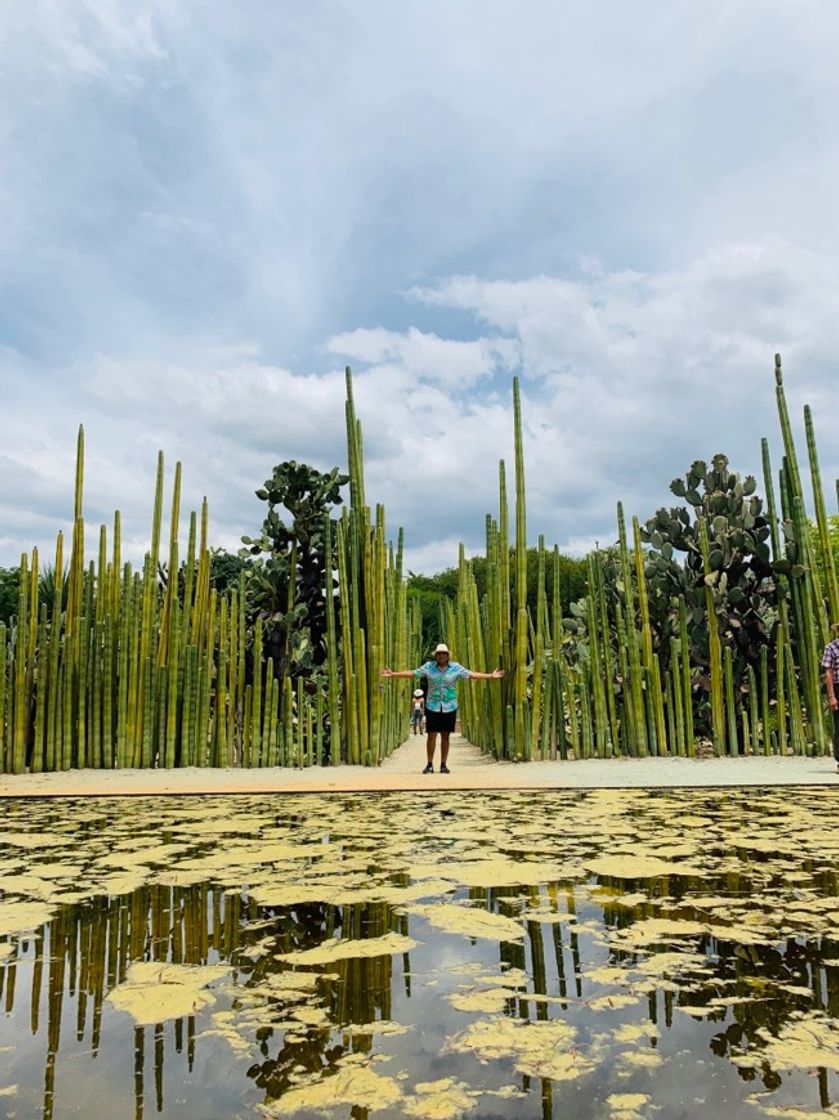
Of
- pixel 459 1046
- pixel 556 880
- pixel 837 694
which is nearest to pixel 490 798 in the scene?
pixel 556 880

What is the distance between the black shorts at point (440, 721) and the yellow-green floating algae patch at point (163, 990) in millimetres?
3783

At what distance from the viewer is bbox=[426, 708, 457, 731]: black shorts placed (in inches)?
209

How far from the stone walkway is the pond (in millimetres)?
1323

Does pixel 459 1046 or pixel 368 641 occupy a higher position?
pixel 368 641

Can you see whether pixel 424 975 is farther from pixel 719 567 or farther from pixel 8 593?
pixel 8 593

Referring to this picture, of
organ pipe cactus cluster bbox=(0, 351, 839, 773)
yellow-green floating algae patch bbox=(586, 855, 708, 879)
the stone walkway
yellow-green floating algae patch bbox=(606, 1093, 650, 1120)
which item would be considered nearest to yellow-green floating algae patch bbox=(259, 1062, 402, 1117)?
yellow-green floating algae patch bbox=(606, 1093, 650, 1120)

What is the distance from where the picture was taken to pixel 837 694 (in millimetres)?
4715

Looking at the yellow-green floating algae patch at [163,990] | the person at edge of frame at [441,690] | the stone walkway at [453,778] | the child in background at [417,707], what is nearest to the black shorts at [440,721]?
the person at edge of frame at [441,690]

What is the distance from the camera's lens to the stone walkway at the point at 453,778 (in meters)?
4.10

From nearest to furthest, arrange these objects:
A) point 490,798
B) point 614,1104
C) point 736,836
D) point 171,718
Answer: point 614,1104
point 736,836
point 490,798
point 171,718

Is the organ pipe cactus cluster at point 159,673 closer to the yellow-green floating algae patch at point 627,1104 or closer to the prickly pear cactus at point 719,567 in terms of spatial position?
the prickly pear cactus at point 719,567

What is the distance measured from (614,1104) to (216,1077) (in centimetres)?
52

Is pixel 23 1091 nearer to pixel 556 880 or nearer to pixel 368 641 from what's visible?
pixel 556 880

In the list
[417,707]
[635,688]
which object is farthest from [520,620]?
[417,707]
